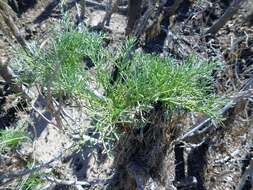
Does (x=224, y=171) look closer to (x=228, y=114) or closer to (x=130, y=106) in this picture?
(x=228, y=114)

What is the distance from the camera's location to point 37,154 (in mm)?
1980

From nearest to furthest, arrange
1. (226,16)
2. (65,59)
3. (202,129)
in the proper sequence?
(65,59) → (202,129) → (226,16)

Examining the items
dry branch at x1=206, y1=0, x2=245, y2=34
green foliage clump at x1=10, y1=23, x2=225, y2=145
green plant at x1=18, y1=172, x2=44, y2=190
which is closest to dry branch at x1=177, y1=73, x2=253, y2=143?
green foliage clump at x1=10, y1=23, x2=225, y2=145

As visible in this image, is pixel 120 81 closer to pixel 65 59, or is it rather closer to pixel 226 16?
pixel 65 59

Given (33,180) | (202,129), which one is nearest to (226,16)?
(202,129)

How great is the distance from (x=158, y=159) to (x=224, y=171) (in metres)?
0.66

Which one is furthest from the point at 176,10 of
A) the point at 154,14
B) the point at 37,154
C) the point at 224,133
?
the point at 37,154

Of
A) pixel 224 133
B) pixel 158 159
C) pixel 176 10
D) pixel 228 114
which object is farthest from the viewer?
pixel 176 10

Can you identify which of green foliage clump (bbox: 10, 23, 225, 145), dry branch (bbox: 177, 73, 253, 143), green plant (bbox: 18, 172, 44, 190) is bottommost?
green plant (bbox: 18, 172, 44, 190)

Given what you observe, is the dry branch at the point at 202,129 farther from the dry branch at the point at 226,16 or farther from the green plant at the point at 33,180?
the dry branch at the point at 226,16

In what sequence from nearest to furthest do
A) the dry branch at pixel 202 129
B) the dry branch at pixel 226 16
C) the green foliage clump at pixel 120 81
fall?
the green foliage clump at pixel 120 81 < the dry branch at pixel 202 129 < the dry branch at pixel 226 16

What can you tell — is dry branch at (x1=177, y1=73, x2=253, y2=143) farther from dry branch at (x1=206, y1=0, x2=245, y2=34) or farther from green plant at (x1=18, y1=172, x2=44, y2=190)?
dry branch at (x1=206, y1=0, x2=245, y2=34)

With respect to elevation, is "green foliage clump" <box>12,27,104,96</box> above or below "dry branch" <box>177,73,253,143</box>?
above

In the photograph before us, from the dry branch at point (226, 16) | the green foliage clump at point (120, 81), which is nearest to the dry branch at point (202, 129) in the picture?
the green foliage clump at point (120, 81)
